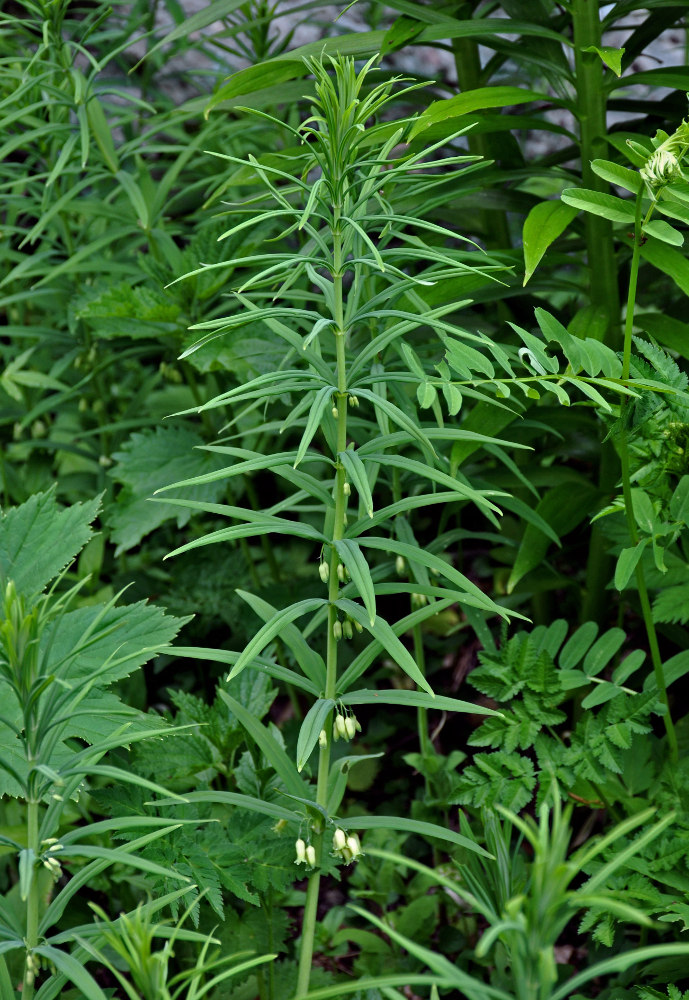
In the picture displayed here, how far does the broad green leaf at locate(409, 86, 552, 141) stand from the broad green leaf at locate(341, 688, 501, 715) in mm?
722

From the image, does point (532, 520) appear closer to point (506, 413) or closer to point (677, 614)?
point (506, 413)

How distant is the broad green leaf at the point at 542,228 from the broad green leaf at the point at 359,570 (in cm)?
50

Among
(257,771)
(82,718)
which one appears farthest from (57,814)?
(257,771)

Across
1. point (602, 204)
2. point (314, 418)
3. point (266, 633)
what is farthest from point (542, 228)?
point (266, 633)

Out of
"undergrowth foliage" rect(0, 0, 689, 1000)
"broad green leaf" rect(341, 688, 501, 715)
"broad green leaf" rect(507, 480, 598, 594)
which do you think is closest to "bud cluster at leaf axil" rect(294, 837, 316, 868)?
"undergrowth foliage" rect(0, 0, 689, 1000)

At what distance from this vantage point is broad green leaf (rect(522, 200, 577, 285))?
3.96 feet

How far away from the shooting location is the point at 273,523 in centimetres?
91

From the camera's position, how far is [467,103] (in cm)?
129

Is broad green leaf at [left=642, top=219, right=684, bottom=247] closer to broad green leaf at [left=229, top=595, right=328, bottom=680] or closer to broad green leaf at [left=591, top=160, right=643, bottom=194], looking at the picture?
broad green leaf at [left=591, top=160, right=643, bottom=194]

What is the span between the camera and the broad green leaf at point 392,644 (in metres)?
0.84

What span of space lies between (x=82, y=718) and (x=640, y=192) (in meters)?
0.88

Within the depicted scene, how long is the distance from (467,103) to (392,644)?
0.83 meters

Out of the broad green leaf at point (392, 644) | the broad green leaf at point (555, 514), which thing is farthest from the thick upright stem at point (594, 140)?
the broad green leaf at point (392, 644)

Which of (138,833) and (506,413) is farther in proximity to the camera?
(506,413)
